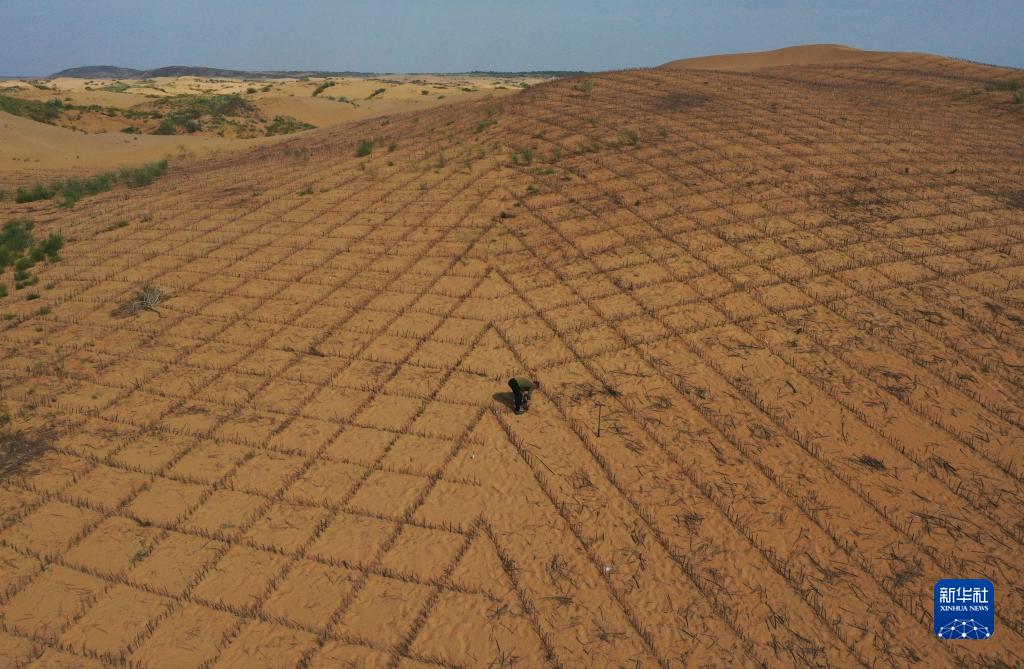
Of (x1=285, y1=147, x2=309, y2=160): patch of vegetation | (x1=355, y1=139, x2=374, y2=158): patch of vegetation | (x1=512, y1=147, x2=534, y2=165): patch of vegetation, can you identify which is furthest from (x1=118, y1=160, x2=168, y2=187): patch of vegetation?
(x1=512, y1=147, x2=534, y2=165): patch of vegetation

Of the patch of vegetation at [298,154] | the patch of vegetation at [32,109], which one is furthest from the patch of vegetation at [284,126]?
the patch of vegetation at [298,154]

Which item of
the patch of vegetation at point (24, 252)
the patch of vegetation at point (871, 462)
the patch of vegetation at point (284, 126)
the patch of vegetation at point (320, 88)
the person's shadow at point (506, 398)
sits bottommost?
the patch of vegetation at point (871, 462)

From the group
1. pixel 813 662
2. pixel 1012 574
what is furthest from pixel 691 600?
pixel 1012 574

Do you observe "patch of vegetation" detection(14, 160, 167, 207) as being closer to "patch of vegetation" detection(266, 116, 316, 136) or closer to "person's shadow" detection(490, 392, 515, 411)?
"patch of vegetation" detection(266, 116, 316, 136)

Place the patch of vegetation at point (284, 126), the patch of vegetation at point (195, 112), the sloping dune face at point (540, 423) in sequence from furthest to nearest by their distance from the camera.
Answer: the patch of vegetation at point (284, 126), the patch of vegetation at point (195, 112), the sloping dune face at point (540, 423)

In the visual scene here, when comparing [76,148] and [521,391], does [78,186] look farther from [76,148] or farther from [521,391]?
[521,391]

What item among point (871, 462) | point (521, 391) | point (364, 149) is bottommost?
point (871, 462)

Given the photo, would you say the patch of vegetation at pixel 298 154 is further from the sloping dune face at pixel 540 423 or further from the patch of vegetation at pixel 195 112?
the patch of vegetation at pixel 195 112

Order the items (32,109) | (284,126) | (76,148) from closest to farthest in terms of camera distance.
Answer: (76,148)
(32,109)
(284,126)

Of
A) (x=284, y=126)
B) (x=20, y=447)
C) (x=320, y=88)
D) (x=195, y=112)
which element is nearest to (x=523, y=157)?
(x=20, y=447)
